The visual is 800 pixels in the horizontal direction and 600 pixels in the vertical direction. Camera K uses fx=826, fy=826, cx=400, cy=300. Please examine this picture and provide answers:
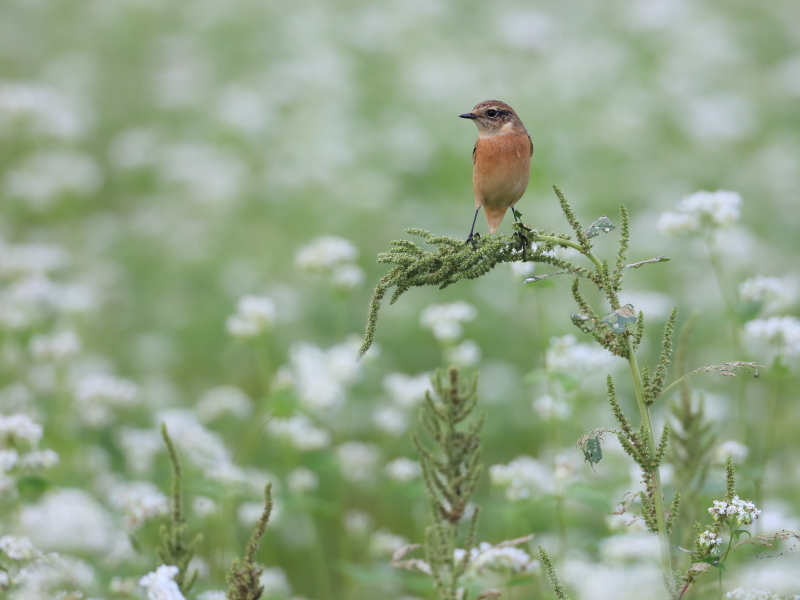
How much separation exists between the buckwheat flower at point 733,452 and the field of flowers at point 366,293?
0.02 metres

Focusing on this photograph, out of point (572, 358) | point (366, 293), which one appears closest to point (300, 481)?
point (572, 358)

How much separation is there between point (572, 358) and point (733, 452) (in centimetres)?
70

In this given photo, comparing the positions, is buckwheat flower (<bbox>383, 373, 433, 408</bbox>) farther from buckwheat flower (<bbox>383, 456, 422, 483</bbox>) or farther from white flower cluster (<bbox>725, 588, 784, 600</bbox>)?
white flower cluster (<bbox>725, 588, 784, 600</bbox>)

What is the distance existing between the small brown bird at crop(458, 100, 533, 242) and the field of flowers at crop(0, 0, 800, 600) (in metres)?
0.30

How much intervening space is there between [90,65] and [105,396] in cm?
795

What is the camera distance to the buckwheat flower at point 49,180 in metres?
7.88

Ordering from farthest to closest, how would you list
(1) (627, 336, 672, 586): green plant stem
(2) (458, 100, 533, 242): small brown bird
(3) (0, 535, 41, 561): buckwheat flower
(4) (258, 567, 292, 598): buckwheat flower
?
(4) (258, 567, 292, 598): buckwheat flower < (2) (458, 100, 533, 242): small brown bird < (3) (0, 535, 41, 561): buckwheat flower < (1) (627, 336, 672, 586): green plant stem

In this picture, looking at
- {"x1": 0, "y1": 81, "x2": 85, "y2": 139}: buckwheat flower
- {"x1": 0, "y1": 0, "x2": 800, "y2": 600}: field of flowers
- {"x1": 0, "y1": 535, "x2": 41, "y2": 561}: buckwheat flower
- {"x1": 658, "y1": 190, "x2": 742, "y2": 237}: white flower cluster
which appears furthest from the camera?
{"x1": 0, "y1": 81, "x2": 85, "y2": 139}: buckwheat flower

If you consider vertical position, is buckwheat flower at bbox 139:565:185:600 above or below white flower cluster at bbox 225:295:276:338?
below

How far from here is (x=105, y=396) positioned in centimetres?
445

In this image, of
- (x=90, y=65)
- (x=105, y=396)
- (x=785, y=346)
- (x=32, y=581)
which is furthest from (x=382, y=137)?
(x=32, y=581)

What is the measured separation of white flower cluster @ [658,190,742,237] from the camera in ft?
10.6

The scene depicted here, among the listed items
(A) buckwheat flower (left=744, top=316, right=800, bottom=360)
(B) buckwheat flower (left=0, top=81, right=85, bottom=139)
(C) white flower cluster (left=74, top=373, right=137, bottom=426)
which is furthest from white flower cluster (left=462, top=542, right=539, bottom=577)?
(B) buckwheat flower (left=0, top=81, right=85, bottom=139)

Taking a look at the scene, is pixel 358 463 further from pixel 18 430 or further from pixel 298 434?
pixel 18 430
